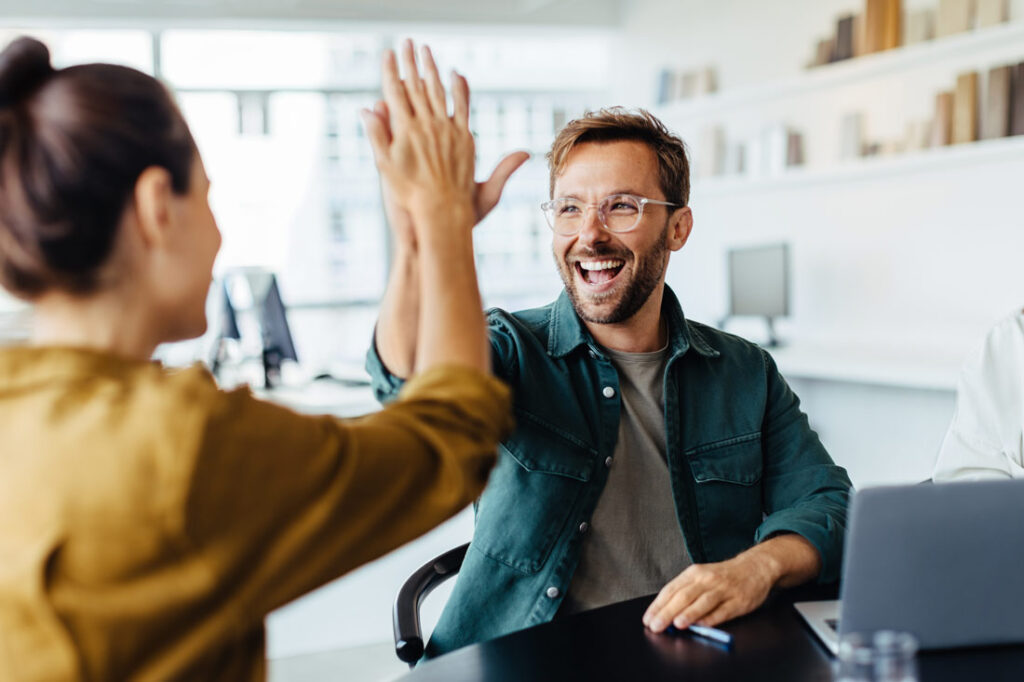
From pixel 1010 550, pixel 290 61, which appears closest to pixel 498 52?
pixel 290 61

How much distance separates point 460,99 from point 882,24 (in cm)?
413

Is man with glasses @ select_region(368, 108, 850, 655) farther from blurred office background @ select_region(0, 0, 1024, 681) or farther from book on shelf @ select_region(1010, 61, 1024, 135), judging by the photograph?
book on shelf @ select_region(1010, 61, 1024, 135)

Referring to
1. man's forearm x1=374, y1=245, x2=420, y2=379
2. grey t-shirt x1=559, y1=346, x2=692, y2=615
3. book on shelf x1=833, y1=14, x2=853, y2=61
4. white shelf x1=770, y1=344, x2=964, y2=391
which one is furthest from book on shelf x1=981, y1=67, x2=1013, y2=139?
man's forearm x1=374, y1=245, x2=420, y2=379

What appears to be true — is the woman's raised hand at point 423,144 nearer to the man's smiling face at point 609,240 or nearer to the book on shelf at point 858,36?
the man's smiling face at point 609,240

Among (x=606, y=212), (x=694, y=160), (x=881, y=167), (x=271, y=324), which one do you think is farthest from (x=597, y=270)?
(x=694, y=160)

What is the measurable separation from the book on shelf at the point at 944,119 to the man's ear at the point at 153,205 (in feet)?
13.3

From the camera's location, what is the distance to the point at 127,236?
847 mm

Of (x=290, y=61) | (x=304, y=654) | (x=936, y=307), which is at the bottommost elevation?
(x=304, y=654)

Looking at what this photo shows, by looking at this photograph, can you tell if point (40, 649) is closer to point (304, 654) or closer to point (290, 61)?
point (304, 654)

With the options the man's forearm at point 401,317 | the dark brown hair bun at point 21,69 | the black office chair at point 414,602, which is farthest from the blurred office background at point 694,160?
the dark brown hair bun at point 21,69

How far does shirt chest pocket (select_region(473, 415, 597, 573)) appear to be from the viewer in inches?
63.3

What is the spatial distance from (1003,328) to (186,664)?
1.68m

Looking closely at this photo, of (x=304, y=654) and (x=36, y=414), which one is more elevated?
(x=36, y=414)

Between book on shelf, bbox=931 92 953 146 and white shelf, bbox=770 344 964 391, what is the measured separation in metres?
0.90
